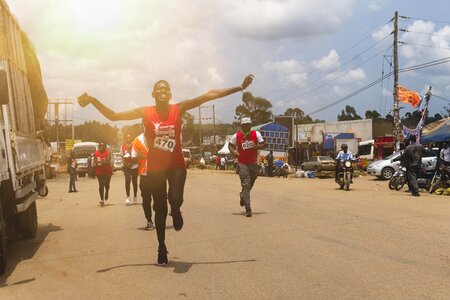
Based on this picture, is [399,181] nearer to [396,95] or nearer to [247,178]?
[247,178]

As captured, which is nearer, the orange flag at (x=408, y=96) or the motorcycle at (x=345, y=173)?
the motorcycle at (x=345, y=173)

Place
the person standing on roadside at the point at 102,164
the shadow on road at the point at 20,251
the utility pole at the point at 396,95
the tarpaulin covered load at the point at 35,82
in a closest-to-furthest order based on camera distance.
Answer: the shadow on road at the point at 20,251
the tarpaulin covered load at the point at 35,82
the person standing on roadside at the point at 102,164
the utility pole at the point at 396,95

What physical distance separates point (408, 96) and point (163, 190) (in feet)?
92.6

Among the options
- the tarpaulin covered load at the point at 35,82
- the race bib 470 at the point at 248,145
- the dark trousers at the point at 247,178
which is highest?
the tarpaulin covered load at the point at 35,82

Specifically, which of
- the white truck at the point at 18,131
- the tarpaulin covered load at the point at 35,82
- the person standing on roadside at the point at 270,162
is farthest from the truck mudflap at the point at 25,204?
the person standing on roadside at the point at 270,162

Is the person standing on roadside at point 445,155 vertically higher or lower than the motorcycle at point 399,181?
higher

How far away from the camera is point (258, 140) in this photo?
11266 mm

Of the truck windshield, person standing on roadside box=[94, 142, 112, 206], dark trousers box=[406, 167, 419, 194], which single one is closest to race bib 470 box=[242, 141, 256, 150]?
person standing on roadside box=[94, 142, 112, 206]

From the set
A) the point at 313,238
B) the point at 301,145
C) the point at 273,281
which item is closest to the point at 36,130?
the point at 313,238

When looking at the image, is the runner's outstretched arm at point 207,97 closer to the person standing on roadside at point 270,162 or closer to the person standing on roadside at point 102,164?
the person standing on roadside at point 102,164

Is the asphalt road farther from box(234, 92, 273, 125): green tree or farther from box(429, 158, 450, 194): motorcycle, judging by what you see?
box(234, 92, 273, 125): green tree

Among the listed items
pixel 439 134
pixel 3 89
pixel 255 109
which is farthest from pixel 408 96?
pixel 255 109

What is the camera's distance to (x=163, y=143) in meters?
6.23

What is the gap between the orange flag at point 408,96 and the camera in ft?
103
